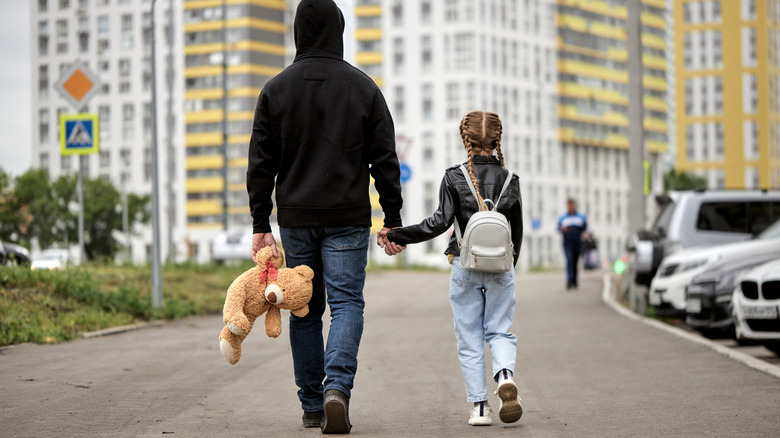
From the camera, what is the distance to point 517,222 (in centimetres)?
746

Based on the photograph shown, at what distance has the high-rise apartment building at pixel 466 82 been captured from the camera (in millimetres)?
114188

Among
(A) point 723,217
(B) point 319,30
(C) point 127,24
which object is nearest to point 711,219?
(A) point 723,217

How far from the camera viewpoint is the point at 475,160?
7406 millimetres

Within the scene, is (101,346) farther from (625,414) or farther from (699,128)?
(699,128)

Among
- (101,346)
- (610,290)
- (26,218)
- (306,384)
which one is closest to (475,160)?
(306,384)

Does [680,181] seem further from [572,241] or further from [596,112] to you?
[572,241]

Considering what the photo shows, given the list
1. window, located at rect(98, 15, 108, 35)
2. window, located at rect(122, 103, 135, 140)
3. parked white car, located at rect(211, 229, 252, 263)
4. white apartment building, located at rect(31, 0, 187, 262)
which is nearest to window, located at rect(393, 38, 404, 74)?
white apartment building, located at rect(31, 0, 187, 262)

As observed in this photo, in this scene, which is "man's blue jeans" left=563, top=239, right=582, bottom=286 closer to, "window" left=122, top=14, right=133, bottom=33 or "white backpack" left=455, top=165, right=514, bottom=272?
"white backpack" left=455, top=165, right=514, bottom=272

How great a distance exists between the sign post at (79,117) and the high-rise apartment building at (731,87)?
435 ft

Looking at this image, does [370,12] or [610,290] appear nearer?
[610,290]

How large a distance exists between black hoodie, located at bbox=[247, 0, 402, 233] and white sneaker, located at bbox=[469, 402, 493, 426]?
3.96 ft

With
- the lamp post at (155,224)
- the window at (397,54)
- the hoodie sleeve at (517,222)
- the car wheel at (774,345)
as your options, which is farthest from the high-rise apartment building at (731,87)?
the hoodie sleeve at (517,222)

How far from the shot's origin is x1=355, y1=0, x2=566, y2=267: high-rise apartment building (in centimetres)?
11419

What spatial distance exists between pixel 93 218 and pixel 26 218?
5.80 meters
